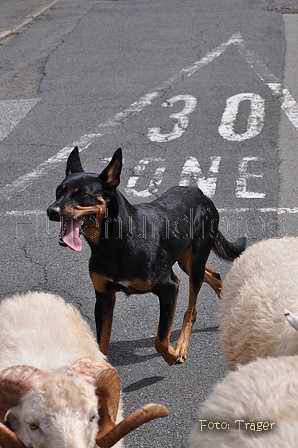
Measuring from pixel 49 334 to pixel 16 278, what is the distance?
2.31 meters

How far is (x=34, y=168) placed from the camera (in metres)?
8.03

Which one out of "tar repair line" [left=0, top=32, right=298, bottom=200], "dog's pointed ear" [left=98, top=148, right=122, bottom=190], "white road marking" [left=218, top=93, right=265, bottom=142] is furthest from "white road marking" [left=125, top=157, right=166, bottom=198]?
"dog's pointed ear" [left=98, top=148, right=122, bottom=190]

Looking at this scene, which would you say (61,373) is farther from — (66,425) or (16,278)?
(16,278)

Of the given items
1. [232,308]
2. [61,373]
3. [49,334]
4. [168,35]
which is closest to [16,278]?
[49,334]

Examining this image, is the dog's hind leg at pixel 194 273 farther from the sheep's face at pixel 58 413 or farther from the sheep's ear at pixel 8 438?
the sheep's ear at pixel 8 438

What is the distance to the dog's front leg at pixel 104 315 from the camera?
4.46 meters

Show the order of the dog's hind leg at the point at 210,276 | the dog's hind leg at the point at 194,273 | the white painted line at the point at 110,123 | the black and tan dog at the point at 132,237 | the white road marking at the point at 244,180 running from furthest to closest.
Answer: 1. the white painted line at the point at 110,123
2. the white road marking at the point at 244,180
3. the dog's hind leg at the point at 210,276
4. the dog's hind leg at the point at 194,273
5. the black and tan dog at the point at 132,237

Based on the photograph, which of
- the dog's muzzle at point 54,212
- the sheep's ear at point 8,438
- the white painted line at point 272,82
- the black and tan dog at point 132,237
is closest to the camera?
the sheep's ear at point 8,438

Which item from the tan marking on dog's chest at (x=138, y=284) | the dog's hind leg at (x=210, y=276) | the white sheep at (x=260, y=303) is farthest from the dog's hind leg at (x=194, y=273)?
the tan marking on dog's chest at (x=138, y=284)

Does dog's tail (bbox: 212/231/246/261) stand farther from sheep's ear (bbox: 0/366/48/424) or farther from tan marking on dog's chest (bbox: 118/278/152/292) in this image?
sheep's ear (bbox: 0/366/48/424)

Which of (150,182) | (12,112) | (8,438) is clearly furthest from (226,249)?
(12,112)

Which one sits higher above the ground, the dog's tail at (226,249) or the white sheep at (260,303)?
the white sheep at (260,303)

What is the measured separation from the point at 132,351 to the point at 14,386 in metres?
2.17

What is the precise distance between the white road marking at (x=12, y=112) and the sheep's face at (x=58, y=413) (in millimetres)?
6818
